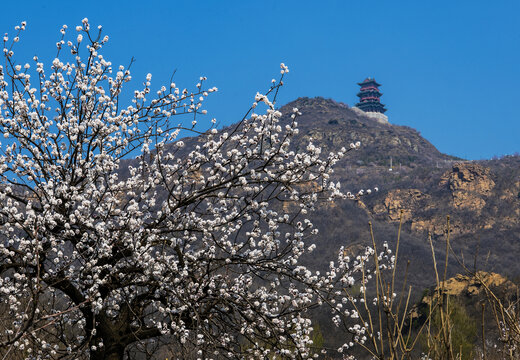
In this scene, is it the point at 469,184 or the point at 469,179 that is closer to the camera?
the point at 469,184

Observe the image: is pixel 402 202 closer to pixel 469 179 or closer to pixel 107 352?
pixel 469 179

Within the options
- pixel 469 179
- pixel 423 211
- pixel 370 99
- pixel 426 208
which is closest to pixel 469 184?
pixel 469 179

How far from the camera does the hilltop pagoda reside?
165125 millimetres

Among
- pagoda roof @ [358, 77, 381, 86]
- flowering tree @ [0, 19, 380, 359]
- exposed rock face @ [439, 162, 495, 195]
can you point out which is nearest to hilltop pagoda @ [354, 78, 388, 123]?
pagoda roof @ [358, 77, 381, 86]

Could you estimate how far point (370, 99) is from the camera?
166 metres

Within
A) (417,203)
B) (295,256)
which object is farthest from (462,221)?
(295,256)

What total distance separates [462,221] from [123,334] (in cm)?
7953

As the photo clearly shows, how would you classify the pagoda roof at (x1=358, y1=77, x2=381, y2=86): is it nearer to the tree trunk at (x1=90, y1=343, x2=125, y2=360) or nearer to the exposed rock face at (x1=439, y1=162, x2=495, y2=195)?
the exposed rock face at (x1=439, y1=162, x2=495, y2=195)

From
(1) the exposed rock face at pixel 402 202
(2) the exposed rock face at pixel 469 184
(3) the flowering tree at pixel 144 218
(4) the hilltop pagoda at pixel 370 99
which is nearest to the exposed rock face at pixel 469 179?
(2) the exposed rock face at pixel 469 184

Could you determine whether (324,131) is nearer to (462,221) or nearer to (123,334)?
(462,221)

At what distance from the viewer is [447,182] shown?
291ft

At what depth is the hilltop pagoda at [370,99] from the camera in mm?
165125

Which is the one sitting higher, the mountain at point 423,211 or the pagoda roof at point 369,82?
the pagoda roof at point 369,82

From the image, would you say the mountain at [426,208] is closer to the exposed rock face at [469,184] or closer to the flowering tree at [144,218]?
the exposed rock face at [469,184]
